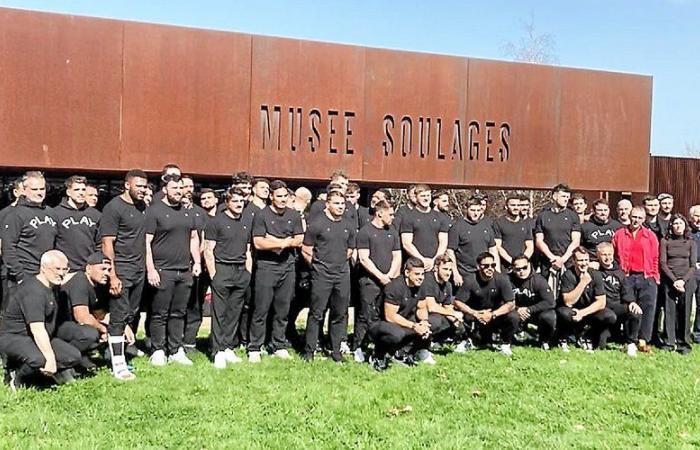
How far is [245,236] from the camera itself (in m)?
7.82

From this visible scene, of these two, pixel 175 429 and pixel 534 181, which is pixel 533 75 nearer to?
pixel 534 181

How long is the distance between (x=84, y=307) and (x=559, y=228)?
517 cm

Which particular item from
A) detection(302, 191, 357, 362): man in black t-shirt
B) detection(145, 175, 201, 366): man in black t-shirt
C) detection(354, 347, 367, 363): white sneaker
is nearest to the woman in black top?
detection(354, 347, 367, 363): white sneaker

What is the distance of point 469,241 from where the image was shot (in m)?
8.91

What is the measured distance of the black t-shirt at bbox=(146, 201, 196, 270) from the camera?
24.2 ft

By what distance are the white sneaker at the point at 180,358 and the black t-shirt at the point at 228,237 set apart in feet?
2.96

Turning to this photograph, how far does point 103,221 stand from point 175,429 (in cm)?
241

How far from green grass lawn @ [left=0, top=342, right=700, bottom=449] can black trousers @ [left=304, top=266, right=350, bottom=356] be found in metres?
0.38

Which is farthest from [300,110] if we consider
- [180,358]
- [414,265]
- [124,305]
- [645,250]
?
[645,250]

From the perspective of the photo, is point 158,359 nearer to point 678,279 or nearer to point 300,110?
point 300,110

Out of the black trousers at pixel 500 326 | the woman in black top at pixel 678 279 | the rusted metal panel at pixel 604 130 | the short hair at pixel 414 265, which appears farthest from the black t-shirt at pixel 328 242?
the rusted metal panel at pixel 604 130

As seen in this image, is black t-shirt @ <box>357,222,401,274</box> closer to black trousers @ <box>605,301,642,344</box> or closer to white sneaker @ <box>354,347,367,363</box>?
white sneaker @ <box>354,347,367,363</box>

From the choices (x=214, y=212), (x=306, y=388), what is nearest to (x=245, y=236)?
(x=214, y=212)

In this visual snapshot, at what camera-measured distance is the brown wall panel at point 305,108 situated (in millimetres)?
10273
